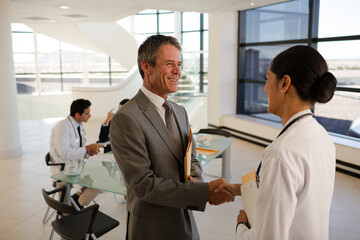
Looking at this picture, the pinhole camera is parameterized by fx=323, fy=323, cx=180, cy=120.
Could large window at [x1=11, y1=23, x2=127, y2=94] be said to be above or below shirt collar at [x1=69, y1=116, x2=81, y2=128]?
above

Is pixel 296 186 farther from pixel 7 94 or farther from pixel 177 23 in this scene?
pixel 177 23

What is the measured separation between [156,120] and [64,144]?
8.34 ft

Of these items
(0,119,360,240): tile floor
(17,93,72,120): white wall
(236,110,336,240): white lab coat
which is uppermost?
(236,110,336,240): white lab coat

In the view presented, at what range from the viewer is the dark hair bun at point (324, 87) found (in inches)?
46.3

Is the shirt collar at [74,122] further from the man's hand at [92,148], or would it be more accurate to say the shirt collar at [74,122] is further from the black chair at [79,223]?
the black chair at [79,223]

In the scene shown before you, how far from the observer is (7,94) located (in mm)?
6367

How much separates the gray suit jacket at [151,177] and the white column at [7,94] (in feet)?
18.5

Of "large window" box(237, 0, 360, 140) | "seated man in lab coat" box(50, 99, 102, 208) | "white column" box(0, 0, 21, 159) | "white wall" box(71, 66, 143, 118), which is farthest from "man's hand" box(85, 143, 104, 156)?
"white wall" box(71, 66, 143, 118)

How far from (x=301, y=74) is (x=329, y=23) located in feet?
19.4

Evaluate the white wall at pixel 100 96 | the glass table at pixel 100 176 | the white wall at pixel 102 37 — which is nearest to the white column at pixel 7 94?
the glass table at pixel 100 176

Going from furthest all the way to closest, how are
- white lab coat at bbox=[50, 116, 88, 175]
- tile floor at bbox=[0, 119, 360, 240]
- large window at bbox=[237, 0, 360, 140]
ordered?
1. large window at bbox=[237, 0, 360, 140]
2. white lab coat at bbox=[50, 116, 88, 175]
3. tile floor at bbox=[0, 119, 360, 240]

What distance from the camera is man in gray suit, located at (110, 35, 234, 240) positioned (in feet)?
5.01

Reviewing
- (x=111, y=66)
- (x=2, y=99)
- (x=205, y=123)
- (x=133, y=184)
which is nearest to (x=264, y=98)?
(x=205, y=123)

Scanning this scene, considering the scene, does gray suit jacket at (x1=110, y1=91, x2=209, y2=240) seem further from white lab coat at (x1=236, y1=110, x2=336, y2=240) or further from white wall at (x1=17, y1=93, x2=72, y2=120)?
white wall at (x1=17, y1=93, x2=72, y2=120)
